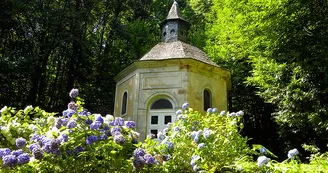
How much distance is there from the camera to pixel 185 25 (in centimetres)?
1883

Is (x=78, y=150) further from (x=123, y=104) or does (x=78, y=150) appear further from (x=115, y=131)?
(x=123, y=104)

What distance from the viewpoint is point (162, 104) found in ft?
45.9

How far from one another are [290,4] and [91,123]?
1152cm

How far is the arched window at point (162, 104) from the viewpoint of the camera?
1387 cm

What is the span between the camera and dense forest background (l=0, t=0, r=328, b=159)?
500 inches

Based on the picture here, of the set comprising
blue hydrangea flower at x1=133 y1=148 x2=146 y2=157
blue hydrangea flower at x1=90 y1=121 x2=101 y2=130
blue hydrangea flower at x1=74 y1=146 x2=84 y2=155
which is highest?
blue hydrangea flower at x1=90 y1=121 x2=101 y2=130

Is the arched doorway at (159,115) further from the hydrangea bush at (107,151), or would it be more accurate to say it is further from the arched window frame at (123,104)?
the hydrangea bush at (107,151)

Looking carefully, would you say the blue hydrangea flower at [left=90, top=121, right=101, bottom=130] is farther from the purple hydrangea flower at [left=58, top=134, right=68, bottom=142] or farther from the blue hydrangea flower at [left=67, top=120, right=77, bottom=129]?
the purple hydrangea flower at [left=58, top=134, right=68, bottom=142]

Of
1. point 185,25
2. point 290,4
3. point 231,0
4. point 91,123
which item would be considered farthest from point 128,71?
point 91,123

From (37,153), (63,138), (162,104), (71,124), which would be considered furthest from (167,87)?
(37,153)

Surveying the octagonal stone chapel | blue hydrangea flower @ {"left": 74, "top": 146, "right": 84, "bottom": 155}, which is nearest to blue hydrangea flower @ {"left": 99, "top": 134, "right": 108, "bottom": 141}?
blue hydrangea flower @ {"left": 74, "top": 146, "right": 84, "bottom": 155}

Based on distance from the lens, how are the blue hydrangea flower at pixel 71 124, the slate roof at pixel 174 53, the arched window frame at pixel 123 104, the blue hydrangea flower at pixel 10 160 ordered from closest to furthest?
1. the blue hydrangea flower at pixel 10 160
2. the blue hydrangea flower at pixel 71 124
3. the slate roof at pixel 174 53
4. the arched window frame at pixel 123 104

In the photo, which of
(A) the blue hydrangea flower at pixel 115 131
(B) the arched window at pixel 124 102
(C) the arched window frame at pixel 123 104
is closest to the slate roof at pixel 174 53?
→ (C) the arched window frame at pixel 123 104

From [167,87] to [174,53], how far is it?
1.90 meters
